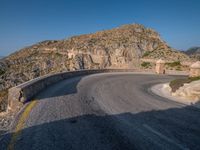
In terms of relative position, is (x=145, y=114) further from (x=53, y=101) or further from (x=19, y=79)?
(x=19, y=79)

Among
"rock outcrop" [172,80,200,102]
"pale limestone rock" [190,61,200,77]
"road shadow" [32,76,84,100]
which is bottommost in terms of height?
"rock outcrop" [172,80,200,102]

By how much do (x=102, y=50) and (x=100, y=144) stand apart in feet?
386

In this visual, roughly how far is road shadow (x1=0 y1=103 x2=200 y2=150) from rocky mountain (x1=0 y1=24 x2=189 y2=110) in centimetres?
9417

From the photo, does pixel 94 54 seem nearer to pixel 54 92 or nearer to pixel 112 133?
pixel 54 92

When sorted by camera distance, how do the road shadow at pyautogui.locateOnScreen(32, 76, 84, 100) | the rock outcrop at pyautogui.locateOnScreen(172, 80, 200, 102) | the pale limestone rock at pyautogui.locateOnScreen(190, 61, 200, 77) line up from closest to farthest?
1. the road shadow at pyautogui.locateOnScreen(32, 76, 84, 100)
2. the rock outcrop at pyautogui.locateOnScreen(172, 80, 200, 102)
3. the pale limestone rock at pyautogui.locateOnScreen(190, 61, 200, 77)

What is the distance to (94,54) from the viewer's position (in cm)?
12662

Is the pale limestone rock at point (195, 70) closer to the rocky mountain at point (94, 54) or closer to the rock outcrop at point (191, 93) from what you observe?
the rock outcrop at point (191, 93)

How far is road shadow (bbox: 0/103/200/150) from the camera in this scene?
16.4ft

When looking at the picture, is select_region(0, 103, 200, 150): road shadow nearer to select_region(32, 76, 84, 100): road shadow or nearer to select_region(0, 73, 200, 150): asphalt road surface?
select_region(0, 73, 200, 150): asphalt road surface

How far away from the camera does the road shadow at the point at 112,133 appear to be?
5.00 m

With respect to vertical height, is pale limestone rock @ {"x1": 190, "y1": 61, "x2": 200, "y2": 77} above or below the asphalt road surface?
above

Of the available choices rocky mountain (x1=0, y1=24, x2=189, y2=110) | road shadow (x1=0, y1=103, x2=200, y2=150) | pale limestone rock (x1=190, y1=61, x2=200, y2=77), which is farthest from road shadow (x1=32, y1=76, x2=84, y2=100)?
rocky mountain (x1=0, y1=24, x2=189, y2=110)

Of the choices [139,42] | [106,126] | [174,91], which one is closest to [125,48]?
[139,42]

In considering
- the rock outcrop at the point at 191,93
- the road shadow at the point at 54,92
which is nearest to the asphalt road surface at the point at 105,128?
the road shadow at the point at 54,92
